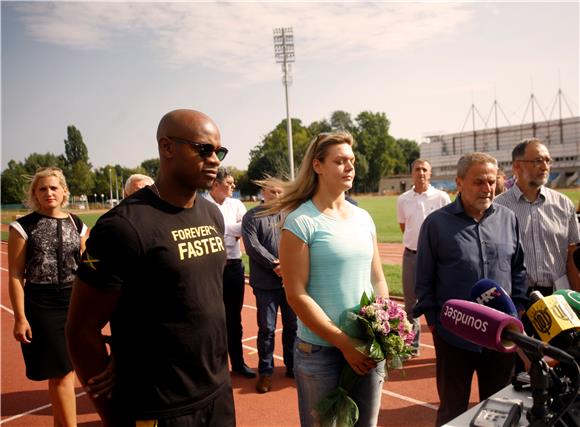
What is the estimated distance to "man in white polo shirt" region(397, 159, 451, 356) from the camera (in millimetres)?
6488

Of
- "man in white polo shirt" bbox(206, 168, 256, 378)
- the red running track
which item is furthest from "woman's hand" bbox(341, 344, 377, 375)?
"man in white polo shirt" bbox(206, 168, 256, 378)

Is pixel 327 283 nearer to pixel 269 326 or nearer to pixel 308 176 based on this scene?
pixel 308 176

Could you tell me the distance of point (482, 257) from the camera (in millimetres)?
3336

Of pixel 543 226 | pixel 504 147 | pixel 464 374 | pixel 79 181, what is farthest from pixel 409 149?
pixel 464 374

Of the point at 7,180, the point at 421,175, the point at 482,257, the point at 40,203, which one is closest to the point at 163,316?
the point at 482,257

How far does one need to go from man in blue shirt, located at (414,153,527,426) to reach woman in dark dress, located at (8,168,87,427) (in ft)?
10.3

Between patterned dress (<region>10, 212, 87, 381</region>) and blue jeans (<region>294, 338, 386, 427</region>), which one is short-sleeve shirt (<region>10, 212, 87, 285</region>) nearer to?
patterned dress (<region>10, 212, 87, 381</region>)

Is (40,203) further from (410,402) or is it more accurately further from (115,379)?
(410,402)

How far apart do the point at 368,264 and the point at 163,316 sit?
4.52 feet

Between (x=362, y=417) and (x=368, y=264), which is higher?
(x=368, y=264)

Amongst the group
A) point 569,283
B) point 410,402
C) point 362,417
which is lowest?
point 410,402

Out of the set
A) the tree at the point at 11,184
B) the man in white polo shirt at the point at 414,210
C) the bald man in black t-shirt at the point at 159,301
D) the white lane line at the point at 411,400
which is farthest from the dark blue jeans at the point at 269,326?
the tree at the point at 11,184

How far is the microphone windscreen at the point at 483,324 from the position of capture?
1343 millimetres

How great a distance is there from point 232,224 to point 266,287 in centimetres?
111
